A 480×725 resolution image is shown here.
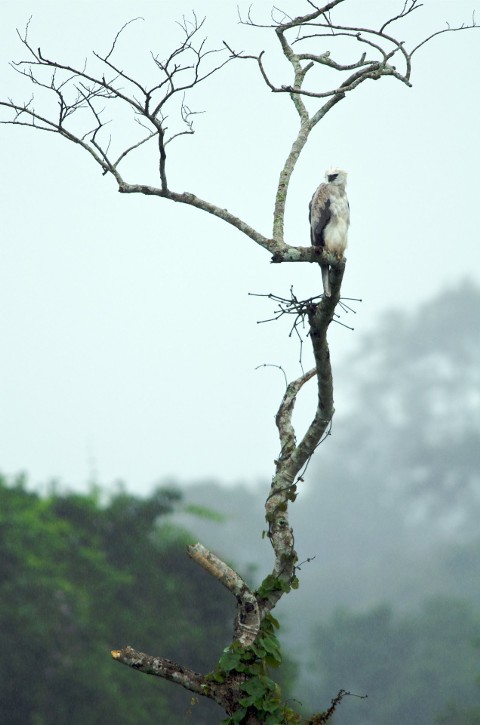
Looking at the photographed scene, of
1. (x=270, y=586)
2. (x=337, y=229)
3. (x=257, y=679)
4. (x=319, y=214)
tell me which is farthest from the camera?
(x=319, y=214)

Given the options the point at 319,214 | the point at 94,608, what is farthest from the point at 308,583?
the point at 319,214

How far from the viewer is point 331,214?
6.93 m

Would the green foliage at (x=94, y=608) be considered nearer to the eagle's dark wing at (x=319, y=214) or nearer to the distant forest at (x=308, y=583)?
the distant forest at (x=308, y=583)

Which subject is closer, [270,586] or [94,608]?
[270,586]

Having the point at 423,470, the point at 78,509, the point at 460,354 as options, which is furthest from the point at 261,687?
the point at 460,354

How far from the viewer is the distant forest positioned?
672 inches

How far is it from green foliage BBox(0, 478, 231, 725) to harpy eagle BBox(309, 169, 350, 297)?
11421 millimetres

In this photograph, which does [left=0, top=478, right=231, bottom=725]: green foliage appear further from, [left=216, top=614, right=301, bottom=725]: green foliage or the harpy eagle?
[left=216, top=614, right=301, bottom=725]: green foliage

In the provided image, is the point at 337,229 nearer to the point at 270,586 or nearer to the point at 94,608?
the point at 270,586

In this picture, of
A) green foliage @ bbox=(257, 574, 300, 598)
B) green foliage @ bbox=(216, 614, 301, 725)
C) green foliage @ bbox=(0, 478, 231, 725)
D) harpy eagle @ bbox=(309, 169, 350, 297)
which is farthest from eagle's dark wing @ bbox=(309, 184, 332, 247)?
green foliage @ bbox=(0, 478, 231, 725)

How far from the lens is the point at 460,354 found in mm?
51000

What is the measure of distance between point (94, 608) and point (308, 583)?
60.6 feet

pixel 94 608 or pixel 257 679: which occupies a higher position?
pixel 94 608

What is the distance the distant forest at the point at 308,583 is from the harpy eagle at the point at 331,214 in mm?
2403
